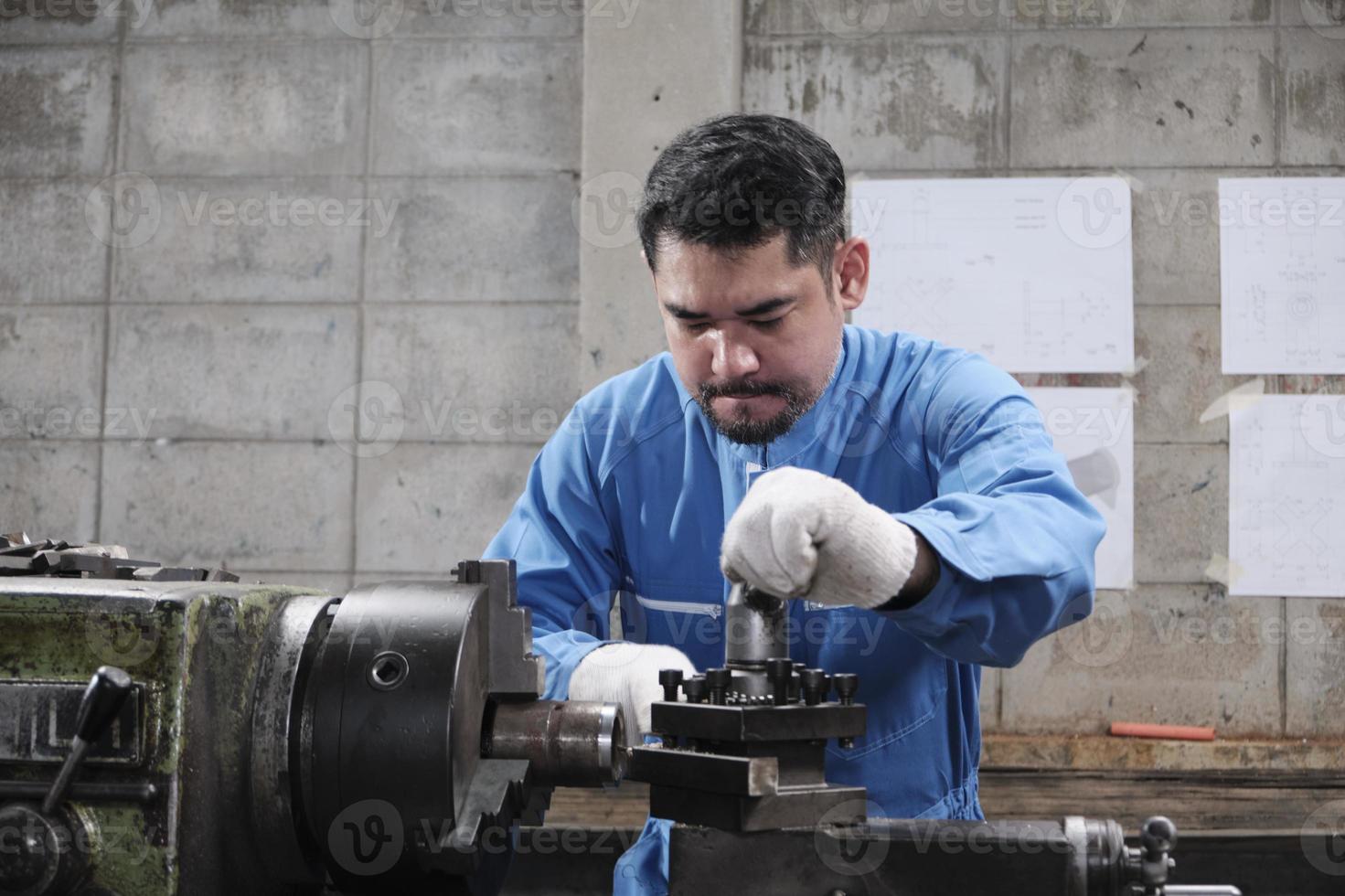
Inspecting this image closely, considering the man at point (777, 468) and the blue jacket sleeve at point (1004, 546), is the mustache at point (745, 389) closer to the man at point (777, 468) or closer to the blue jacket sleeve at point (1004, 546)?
the man at point (777, 468)

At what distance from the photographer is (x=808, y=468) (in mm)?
1558

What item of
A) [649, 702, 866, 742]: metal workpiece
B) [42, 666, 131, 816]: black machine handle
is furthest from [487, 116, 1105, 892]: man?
[42, 666, 131, 816]: black machine handle

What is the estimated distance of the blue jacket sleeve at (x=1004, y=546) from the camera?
3.59 ft

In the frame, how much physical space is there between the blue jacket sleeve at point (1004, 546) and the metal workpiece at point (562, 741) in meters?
0.33

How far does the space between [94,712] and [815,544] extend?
1.93ft

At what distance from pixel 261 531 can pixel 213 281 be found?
0.70 metres

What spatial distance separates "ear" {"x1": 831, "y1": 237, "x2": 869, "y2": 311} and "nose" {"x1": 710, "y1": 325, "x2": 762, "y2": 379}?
0.67 ft

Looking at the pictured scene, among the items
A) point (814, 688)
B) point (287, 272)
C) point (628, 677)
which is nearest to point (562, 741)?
point (814, 688)

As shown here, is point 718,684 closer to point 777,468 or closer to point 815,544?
point 815,544

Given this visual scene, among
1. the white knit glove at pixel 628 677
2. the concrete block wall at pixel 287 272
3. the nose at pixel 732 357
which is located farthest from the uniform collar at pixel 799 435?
the concrete block wall at pixel 287 272

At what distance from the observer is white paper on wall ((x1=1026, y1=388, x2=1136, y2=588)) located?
274 cm

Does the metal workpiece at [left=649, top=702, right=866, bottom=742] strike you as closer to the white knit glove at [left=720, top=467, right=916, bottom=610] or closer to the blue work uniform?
the white knit glove at [left=720, top=467, right=916, bottom=610]

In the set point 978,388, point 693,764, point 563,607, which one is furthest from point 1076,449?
point 693,764

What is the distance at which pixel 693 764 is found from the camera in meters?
0.90
